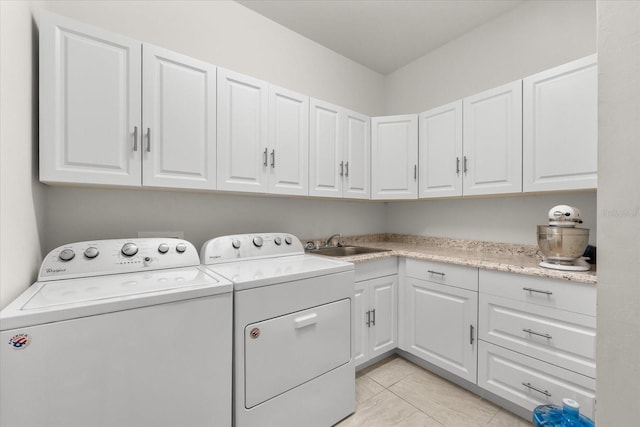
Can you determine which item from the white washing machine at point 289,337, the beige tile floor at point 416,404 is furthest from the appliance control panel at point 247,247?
the beige tile floor at point 416,404

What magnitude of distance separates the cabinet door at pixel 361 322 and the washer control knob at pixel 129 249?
1404 mm

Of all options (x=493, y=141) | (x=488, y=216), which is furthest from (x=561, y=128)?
(x=488, y=216)

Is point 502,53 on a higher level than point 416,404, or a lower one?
higher

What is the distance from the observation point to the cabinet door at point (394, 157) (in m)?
2.47

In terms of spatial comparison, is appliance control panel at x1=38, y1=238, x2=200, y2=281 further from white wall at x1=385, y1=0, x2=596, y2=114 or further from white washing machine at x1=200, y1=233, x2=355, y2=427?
white wall at x1=385, y1=0, x2=596, y2=114

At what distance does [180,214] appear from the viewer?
69.9 inches

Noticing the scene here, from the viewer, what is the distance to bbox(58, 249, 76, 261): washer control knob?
123 centimetres

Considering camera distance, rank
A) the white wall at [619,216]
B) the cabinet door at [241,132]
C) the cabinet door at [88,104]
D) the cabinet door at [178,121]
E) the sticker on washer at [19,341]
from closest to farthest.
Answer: the white wall at [619,216] → the sticker on washer at [19,341] → the cabinet door at [88,104] → the cabinet door at [178,121] → the cabinet door at [241,132]

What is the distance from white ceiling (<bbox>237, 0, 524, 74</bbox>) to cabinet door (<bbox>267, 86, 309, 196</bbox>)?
795 mm

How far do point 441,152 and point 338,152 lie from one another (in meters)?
0.91

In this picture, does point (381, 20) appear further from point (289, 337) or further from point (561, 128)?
point (289, 337)

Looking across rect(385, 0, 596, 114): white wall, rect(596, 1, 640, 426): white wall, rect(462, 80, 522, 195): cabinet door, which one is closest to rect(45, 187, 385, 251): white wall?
rect(462, 80, 522, 195): cabinet door

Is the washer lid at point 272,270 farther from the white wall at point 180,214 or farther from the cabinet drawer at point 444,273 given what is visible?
the cabinet drawer at point 444,273

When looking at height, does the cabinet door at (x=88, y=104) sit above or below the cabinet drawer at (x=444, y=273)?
above
